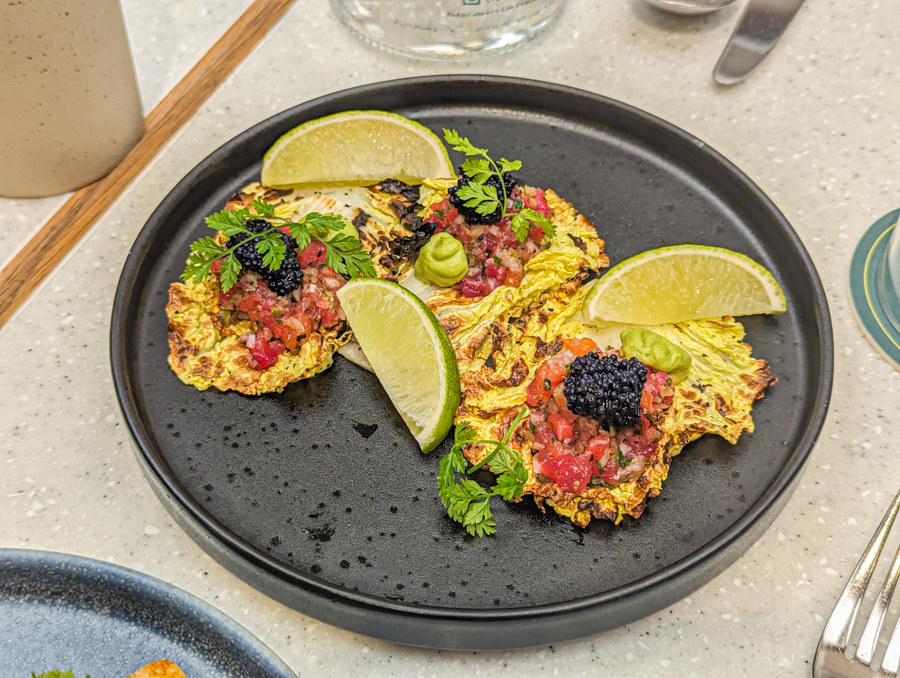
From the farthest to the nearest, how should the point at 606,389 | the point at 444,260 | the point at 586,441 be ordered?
the point at 444,260 → the point at 586,441 → the point at 606,389

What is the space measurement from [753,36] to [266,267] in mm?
3090

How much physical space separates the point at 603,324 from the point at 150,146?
2.49 m

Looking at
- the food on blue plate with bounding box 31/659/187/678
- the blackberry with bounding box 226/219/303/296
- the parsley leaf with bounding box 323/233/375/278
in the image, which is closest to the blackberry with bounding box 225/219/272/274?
the blackberry with bounding box 226/219/303/296

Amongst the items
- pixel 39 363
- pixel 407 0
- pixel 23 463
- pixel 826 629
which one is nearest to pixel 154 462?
pixel 23 463

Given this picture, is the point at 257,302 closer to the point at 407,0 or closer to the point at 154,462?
the point at 154,462

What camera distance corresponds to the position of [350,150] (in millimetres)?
3586

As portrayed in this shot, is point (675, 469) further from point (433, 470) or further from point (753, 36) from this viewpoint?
point (753, 36)

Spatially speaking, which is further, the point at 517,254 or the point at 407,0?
the point at 407,0

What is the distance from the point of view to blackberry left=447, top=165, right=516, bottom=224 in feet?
10.9

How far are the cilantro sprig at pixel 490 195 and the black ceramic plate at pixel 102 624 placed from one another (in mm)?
1863

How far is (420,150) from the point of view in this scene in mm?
3588

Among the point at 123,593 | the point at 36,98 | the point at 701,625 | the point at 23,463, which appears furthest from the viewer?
the point at 36,98

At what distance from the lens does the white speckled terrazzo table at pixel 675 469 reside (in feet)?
9.03

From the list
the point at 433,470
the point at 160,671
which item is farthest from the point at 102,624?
the point at 433,470
